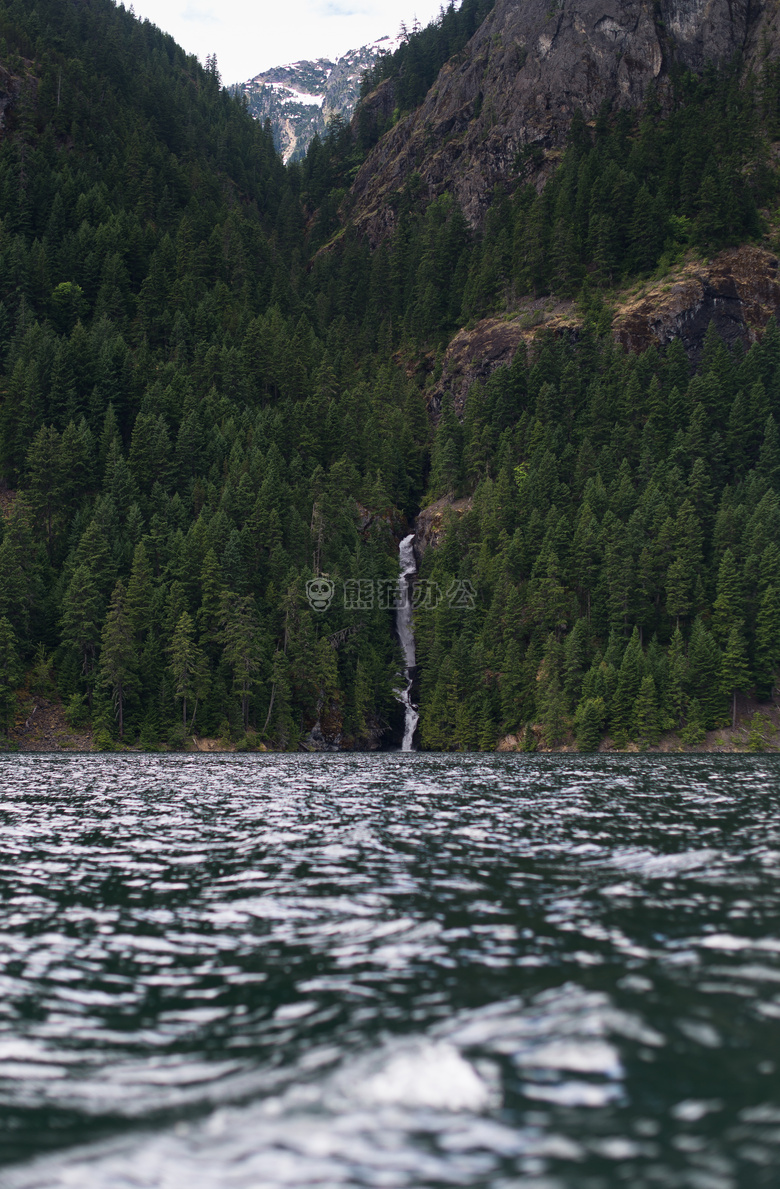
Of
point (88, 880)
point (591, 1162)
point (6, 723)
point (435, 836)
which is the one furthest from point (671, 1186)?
point (6, 723)

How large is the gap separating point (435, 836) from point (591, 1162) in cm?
1760

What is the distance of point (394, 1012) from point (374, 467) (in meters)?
136

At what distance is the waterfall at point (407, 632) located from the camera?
114 metres

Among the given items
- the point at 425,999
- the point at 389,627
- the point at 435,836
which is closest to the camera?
the point at 425,999

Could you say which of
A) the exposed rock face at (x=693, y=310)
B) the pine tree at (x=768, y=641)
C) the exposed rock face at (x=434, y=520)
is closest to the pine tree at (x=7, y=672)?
the exposed rock face at (x=434, y=520)

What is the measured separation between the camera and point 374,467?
144 metres

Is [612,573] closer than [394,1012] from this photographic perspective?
No

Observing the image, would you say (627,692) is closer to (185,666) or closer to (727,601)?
(727,601)

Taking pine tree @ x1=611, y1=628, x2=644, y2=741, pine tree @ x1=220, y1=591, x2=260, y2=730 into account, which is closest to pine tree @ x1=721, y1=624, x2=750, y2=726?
pine tree @ x1=611, y1=628, x2=644, y2=741

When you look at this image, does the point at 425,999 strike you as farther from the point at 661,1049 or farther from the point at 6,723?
the point at 6,723

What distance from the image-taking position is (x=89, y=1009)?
1114cm

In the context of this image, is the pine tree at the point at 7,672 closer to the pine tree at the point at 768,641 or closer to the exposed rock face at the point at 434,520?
the exposed rock face at the point at 434,520

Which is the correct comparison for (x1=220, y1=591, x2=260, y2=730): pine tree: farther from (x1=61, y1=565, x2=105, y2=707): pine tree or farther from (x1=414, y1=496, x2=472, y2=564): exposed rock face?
(x1=414, y1=496, x2=472, y2=564): exposed rock face

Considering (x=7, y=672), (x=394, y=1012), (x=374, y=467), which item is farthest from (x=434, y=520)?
(x=394, y=1012)
